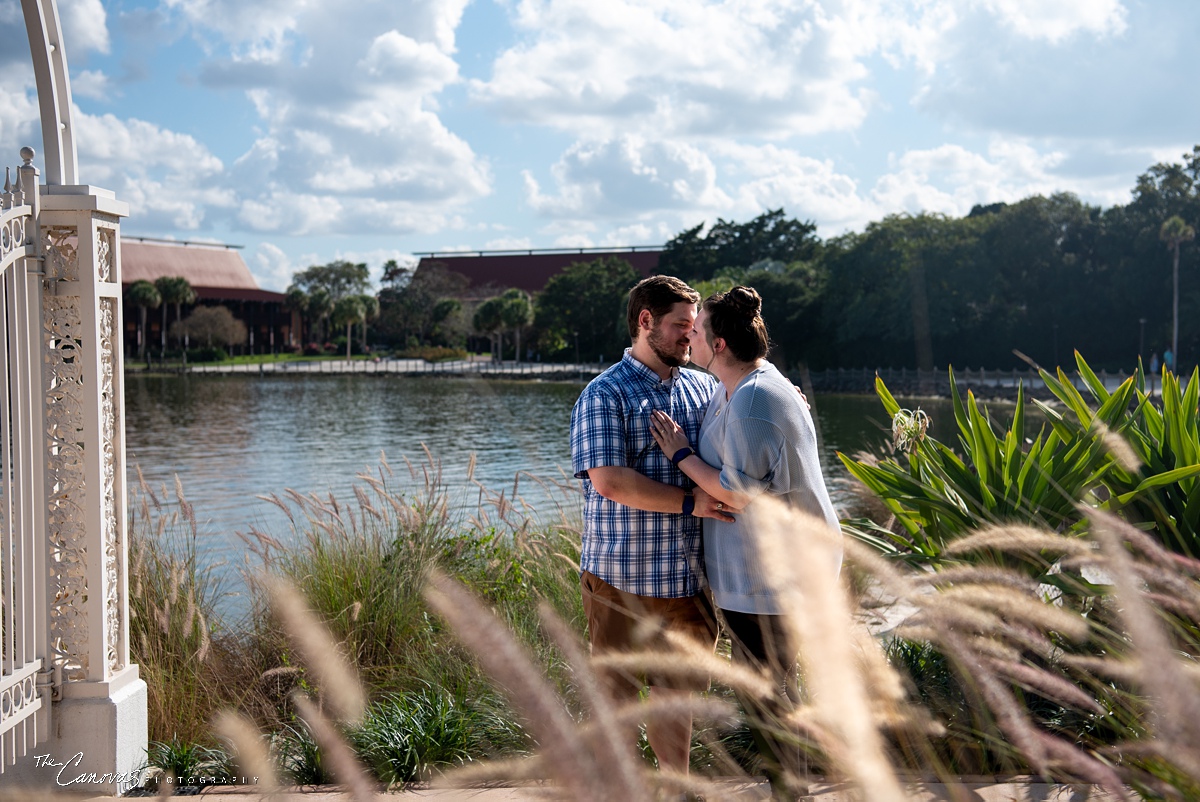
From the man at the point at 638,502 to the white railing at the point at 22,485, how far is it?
5.97 ft

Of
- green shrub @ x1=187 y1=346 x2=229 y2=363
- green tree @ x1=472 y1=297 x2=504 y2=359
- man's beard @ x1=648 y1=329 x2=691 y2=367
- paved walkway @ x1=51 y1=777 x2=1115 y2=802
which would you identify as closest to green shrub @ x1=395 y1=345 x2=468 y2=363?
green tree @ x1=472 y1=297 x2=504 y2=359

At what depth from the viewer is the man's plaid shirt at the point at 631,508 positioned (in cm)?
306

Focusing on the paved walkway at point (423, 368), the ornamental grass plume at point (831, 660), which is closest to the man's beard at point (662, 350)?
the ornamental grass plume at point (831, 660)

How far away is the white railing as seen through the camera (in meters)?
3.22

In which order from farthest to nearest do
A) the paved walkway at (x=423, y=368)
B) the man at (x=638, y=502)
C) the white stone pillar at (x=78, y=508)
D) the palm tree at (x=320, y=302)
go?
the palm tree at (x=320, y=302) → the paved walkway at (x=423, y=368) → the white stone pillar at (x=78, y=508) → the man at (x=638, y=502)

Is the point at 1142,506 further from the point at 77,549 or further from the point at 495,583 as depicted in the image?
the point at 77,549

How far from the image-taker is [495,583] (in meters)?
5.43

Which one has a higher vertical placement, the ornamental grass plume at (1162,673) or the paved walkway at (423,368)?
the ornamental grass plume at (1162,673)

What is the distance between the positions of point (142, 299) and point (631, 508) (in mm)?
86296

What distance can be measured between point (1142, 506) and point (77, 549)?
3952 mm

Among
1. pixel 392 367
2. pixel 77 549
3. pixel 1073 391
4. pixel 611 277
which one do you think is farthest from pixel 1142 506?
pixel 392 367

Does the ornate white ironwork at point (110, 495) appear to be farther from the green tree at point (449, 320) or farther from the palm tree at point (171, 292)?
the palm tree at point (171, 292)

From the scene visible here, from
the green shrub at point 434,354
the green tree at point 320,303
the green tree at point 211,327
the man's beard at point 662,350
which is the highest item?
the green tree at point 320,303

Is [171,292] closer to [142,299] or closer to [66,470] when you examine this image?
[142,299]
